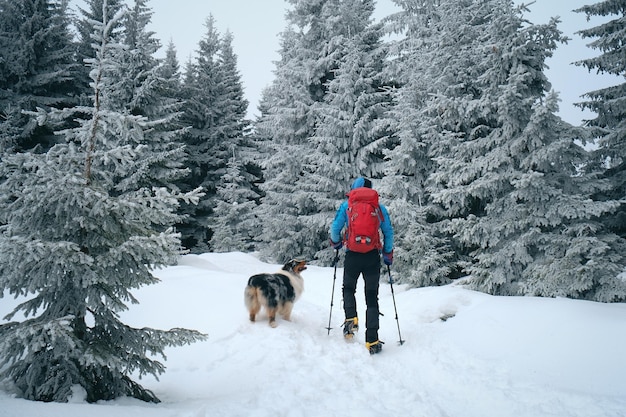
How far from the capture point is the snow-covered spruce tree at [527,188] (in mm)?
6273

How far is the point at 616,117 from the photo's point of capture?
370 inches

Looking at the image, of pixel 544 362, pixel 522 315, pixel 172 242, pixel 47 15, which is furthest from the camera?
pixel 47 15

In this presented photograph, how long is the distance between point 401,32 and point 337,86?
3.65 m

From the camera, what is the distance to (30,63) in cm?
1683

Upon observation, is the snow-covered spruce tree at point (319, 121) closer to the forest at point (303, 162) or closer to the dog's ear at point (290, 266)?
the forest at point (303, 162)

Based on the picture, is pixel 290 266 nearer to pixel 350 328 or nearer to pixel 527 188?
pixel 350 328

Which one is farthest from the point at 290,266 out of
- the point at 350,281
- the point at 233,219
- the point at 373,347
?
the point at 233,219

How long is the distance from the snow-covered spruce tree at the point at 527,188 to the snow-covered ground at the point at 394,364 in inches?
34.0

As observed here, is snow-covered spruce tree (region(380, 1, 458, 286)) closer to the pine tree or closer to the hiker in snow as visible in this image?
the hiker in snow

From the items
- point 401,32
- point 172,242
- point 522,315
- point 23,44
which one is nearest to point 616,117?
point 522,315

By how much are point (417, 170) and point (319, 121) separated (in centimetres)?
594

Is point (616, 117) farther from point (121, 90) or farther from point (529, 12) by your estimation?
point (121, 90)

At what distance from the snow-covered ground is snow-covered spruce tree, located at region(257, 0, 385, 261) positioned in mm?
8130

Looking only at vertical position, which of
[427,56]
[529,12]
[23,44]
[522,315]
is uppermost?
[23,44]
